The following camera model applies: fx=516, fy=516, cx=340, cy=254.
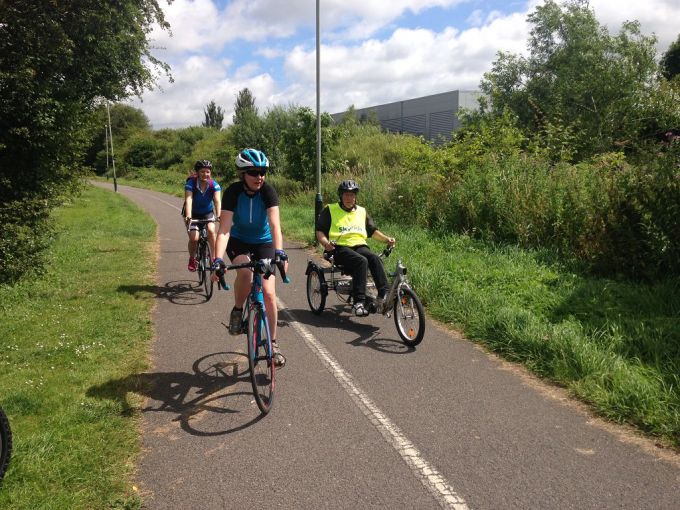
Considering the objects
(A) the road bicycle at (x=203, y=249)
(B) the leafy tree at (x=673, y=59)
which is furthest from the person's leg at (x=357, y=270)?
(B) the leafy tree at (x=673, y=59)

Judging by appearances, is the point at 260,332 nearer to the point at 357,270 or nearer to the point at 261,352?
the point at 261,352

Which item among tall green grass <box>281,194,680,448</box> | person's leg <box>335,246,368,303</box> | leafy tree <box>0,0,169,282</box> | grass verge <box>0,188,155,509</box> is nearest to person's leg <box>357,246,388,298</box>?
person's leg <box>335,246,368,303</box>

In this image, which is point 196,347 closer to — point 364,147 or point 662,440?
point 662,440

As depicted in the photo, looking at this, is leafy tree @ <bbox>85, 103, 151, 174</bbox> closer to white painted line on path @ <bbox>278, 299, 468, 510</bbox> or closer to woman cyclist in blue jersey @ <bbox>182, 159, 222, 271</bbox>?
woman cyclist in blue jersey @ <bbox>182, 159, 222, 271</bbox>

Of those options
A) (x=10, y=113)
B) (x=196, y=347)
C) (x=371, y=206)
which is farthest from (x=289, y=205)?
(x=196, y=347)

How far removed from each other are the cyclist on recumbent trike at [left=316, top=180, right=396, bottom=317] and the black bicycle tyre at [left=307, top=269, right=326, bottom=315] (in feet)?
1.44

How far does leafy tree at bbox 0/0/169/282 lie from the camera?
10258 mm

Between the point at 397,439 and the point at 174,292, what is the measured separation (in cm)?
584

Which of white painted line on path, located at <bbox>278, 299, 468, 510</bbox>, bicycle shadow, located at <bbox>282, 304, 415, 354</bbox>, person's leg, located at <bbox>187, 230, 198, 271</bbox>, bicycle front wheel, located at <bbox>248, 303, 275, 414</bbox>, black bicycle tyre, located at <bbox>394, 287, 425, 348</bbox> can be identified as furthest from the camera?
person's leg, located at <bbox>187, 230, 198, 271</bbox>

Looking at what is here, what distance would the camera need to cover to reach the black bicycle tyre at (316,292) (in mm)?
7207

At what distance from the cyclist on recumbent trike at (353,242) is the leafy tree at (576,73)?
1866 centimetres

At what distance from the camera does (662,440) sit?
3.78 m

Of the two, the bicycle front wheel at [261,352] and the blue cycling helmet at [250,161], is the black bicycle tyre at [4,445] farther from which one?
the blue cycling helmet at [250,161]

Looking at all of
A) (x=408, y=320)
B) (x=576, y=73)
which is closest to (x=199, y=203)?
(x=408, y=320)
